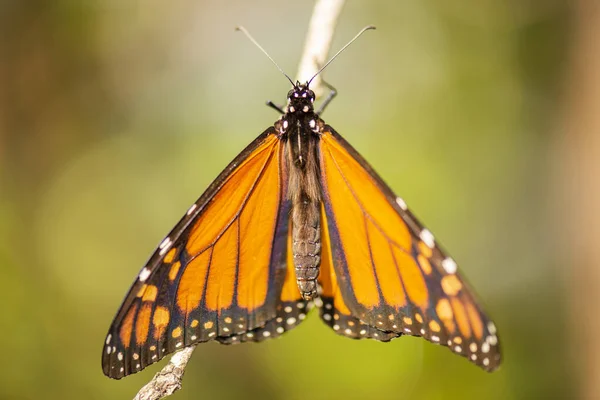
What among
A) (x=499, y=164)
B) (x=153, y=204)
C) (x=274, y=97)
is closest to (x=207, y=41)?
(x=274, y=97)

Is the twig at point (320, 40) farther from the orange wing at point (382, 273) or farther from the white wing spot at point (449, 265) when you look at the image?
the white wing spot at point (449, 265)

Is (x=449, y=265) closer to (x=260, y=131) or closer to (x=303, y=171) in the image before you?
(x=303, y=171)

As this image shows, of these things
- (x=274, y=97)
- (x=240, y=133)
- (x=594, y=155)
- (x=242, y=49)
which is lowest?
(x=594, y=155)

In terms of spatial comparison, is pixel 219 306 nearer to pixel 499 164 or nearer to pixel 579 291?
pixel 579 291

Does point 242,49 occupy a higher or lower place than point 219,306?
higher

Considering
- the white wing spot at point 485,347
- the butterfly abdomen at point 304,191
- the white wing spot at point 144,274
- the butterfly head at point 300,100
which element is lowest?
the white wing spot at point 485,347

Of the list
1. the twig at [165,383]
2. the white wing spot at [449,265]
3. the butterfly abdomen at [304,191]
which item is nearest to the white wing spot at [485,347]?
the white wing spot at [449,265]

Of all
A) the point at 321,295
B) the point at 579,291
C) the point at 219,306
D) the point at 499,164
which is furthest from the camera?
the point at 499,164
